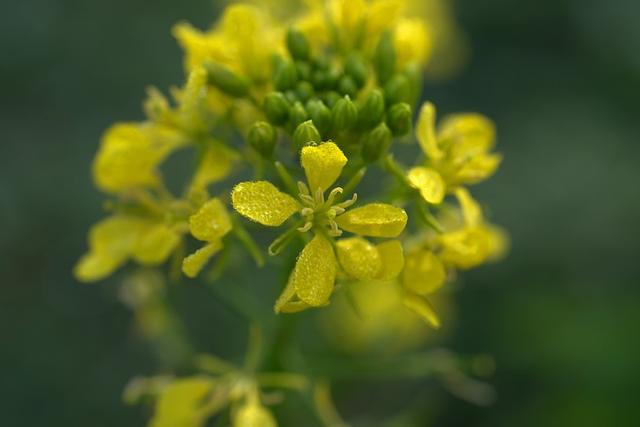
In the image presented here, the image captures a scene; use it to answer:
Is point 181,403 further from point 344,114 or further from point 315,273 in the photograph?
point 344,114

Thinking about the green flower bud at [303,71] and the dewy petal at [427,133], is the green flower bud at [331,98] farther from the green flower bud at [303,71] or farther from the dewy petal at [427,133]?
the dewy petal at [427,133]

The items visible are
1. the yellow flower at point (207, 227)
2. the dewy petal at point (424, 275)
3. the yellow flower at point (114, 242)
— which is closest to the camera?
the yellow flower at point (207, 227)

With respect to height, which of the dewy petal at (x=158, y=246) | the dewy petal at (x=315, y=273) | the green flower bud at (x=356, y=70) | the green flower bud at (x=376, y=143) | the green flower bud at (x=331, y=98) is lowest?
the dewy petal at (x=158, y=246)

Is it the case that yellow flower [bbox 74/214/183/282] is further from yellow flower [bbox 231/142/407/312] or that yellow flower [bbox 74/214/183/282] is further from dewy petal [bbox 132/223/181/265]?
yellow flower [bbox 231/142/407/312]

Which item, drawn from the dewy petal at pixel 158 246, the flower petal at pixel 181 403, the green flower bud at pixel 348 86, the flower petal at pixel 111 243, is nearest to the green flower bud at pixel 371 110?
the green flower bud at pixel 348 86

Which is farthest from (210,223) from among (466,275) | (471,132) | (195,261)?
(466,275)

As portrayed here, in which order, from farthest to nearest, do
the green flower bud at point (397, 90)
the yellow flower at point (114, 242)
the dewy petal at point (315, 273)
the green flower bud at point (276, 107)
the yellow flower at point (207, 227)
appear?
the yellow flower at point (114, 242) → the green flower bud at point (397, 90) → the green flower bud at point (276, 107) → the yellow flower at point (207, 227) → the dewy petal at point (315, 273)

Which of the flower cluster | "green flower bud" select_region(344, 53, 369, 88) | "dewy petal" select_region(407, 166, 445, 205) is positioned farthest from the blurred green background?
"dewy petal" select_region(407, 166, 445, 205)
